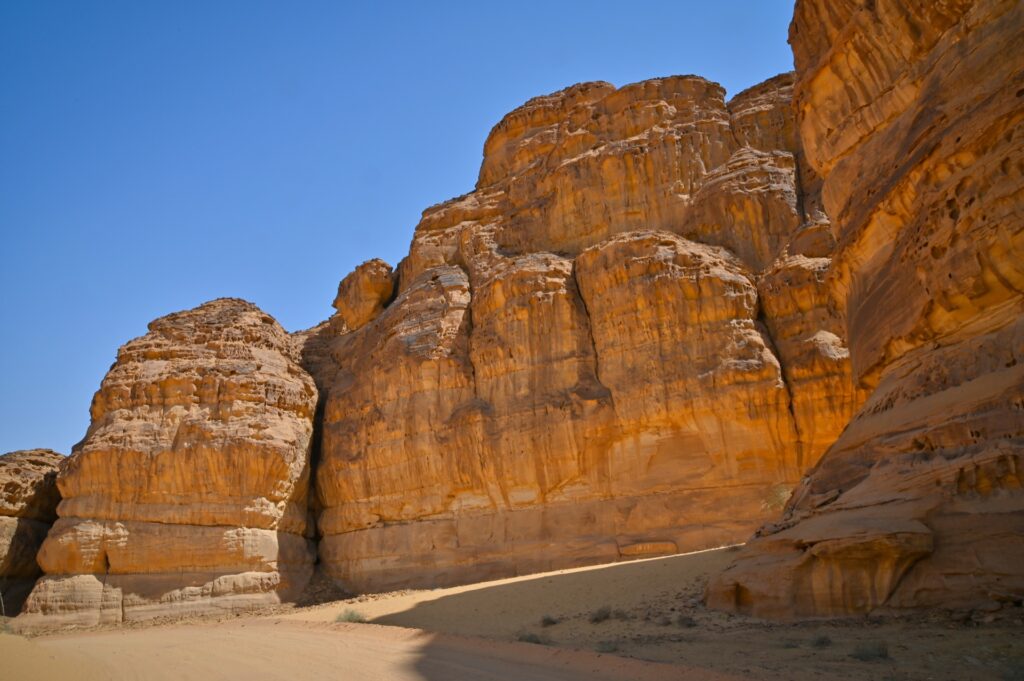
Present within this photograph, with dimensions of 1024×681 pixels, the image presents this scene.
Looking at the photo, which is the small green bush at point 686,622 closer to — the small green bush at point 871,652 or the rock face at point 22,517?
the small green bush at point 871,652

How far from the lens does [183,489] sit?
27.7 meters

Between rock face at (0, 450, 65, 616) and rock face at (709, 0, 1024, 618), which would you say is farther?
rock face at (0, 450, 65, 616)

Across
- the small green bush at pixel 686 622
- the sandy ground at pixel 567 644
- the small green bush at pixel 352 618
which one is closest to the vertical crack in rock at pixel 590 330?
the sandy ground at pixel 567 644

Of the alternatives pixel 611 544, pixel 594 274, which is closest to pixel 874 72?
pixel 594 274

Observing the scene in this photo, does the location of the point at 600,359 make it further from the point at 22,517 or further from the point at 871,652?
the point at 22,517

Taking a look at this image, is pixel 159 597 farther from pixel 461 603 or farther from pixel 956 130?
pixel 956 130

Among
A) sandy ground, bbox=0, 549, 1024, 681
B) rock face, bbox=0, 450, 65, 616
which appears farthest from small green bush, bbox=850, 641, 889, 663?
rock face, bbox=0, 450, 65, 616

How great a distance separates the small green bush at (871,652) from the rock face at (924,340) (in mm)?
1606

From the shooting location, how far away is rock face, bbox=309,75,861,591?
22.8m

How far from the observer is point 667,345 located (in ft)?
80.0

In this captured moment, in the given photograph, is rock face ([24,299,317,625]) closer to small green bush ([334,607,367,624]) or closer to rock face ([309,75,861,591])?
rock face ([309,75,861,591])

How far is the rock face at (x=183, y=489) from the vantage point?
2600cm

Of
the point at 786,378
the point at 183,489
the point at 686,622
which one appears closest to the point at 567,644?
the point at 686,622

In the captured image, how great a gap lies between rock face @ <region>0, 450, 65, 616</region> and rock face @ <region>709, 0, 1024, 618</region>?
28.2 metres
